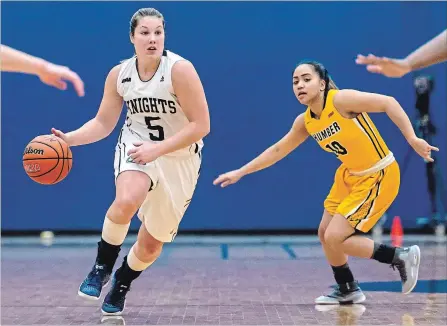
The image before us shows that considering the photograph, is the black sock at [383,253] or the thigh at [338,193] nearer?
the black sock at [383,253]

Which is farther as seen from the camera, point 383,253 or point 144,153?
point 383,253

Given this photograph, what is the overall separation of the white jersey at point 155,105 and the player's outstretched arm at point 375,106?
1.18 metres

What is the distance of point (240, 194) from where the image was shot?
11203mm

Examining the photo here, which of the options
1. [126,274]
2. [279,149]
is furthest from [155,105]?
[279,149]

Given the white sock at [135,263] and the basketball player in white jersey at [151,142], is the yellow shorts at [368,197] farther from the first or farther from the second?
the white sock at [135,263]

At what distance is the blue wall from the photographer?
11070mm

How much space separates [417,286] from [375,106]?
1933 millimetres

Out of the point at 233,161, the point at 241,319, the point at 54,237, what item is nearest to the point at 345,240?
the point at 241,319

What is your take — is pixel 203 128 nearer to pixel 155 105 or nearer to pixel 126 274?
pixel 155 105

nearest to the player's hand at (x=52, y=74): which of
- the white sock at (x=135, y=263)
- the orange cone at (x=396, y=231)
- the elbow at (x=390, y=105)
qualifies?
the white sock at (x=135, y=263)

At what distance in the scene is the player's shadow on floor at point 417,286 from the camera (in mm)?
6394

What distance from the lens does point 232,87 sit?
11164mm

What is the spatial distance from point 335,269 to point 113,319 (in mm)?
1800

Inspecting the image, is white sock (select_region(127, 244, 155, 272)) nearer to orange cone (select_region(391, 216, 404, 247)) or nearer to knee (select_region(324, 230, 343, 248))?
knee (select_region(324, 230, 343, 248))
